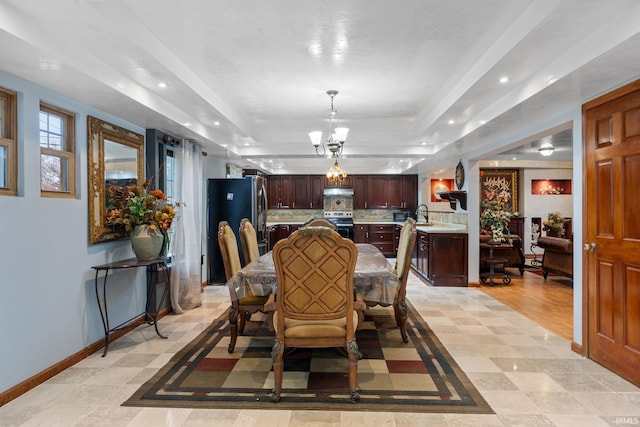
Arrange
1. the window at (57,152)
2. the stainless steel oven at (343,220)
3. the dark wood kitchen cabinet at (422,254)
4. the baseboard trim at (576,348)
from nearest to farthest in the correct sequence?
the window at (57,152) → the baseboard trim at (576,348) → the dark wood kitchen cabinet at (422,254) → the stainless steel oven at (343,220)

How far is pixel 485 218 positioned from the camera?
6094 millimetres

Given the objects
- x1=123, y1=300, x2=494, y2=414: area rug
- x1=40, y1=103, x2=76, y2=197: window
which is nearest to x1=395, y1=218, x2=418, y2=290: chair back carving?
x1=123, y1=300, x2=494, y2=414: area rug

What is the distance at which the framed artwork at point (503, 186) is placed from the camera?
9.27 m

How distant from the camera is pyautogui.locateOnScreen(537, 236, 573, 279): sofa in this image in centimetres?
574

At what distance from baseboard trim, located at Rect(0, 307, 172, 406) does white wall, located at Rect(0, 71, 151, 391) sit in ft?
0.11

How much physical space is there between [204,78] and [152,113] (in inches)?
23.4

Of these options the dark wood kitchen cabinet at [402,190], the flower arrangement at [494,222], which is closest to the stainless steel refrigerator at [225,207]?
the flower arrangement at [494,222]

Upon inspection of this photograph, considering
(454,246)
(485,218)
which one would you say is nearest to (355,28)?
→ (454,246)

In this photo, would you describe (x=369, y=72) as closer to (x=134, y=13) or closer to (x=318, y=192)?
(x=134, y=13)

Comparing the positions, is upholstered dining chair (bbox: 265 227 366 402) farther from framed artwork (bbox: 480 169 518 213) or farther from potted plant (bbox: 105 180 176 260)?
framed artwork (bbox: 480 169 518 213)

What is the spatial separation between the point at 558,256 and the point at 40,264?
22.1ft

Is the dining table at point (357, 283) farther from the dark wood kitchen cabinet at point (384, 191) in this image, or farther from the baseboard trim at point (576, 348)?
the dark wood kitchen cabinet at point (384, 191)

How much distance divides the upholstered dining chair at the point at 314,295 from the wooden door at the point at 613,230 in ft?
6.41

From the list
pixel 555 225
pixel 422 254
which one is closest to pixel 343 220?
pixel 422 254
